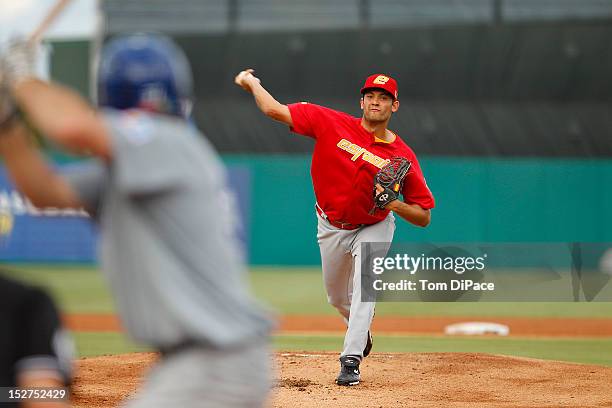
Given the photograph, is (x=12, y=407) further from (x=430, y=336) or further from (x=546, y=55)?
(x=546, y=55)

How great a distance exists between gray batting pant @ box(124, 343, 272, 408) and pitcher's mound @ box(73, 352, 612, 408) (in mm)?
3560

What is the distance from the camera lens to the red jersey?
718 cm

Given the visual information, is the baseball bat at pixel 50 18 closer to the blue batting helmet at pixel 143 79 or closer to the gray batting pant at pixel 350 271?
the gray batting pant at pixel 350 271

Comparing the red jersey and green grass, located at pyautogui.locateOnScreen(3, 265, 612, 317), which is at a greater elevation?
the red jersey

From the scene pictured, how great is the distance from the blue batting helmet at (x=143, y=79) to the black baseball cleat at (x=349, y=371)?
14.5 feet

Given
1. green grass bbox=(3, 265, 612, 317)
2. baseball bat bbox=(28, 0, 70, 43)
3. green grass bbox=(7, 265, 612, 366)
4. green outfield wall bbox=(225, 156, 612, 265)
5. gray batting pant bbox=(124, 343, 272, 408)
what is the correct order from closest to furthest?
1. gray batting pant bbox=(124, 343, 272, 408)
2. green grass bbox=(7, 265, 612, 366)
3. green grass bbox=(3, 265, 612, 317)
4. green outfield wall bbox=(225, 156, 612, 265)
5. baseball bat bbox=(28, 0, 70, 43)

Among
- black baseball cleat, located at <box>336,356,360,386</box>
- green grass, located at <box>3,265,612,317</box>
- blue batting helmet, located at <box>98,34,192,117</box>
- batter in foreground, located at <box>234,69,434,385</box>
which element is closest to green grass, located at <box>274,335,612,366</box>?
batter in foreground, located at <box>234,69,434,385</box>

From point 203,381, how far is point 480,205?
59.8ft

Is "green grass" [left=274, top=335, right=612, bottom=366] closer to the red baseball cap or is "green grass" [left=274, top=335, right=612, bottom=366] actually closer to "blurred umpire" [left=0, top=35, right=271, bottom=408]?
the red baseball cap

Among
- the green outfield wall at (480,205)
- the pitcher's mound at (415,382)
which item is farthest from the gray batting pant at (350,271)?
the green outfield wall at (480,205)

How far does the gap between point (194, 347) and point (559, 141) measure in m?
20.5

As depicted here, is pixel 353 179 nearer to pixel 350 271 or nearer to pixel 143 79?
pixel 350 271

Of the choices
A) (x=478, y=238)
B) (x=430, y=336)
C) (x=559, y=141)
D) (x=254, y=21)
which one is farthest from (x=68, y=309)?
(x=559, y=141)

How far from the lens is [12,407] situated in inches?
102
